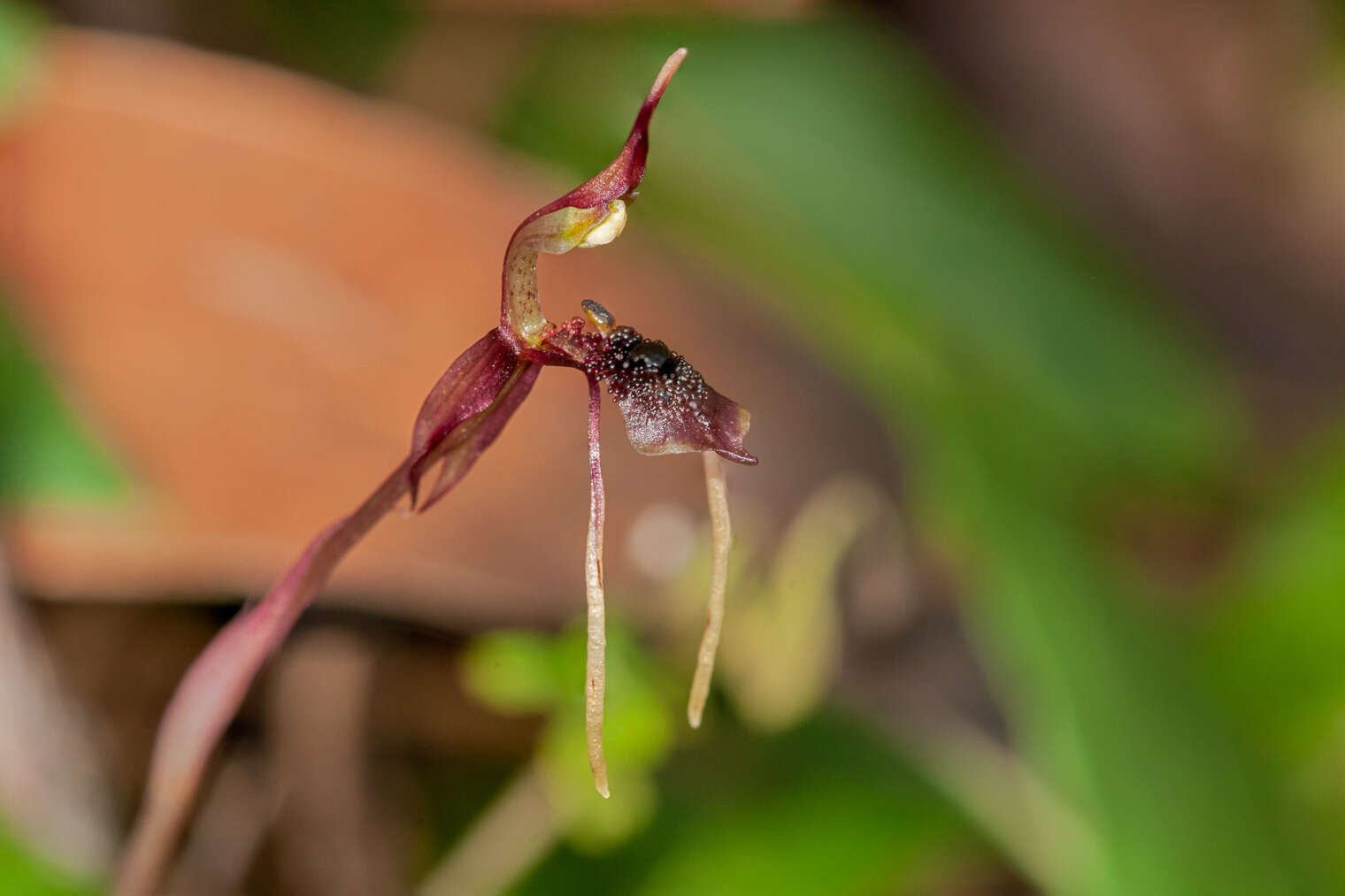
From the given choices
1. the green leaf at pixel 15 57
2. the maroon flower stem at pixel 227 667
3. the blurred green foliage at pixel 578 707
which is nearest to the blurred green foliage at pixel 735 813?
the blurred green foliage at pixel 578 707

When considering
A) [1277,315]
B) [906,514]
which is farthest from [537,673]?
[1277,315]

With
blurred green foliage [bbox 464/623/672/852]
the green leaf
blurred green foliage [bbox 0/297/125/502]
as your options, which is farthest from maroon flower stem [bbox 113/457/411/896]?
the green leaf

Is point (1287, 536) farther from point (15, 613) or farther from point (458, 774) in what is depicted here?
point (15, 613)

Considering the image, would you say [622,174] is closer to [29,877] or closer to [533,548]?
[533,548]

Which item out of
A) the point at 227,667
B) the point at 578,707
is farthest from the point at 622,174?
the point at 578,707

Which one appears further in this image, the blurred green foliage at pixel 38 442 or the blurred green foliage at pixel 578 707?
the blurred green foliage at pixel 38 442

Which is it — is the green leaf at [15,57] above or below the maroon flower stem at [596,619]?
above

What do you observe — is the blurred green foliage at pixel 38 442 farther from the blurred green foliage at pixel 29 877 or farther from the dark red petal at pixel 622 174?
the dark red petal at pixel 622 174

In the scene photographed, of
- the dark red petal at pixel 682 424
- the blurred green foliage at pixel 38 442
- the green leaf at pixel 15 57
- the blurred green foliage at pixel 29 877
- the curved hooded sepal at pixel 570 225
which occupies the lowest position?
the blurred green foliage at pixel 29 877

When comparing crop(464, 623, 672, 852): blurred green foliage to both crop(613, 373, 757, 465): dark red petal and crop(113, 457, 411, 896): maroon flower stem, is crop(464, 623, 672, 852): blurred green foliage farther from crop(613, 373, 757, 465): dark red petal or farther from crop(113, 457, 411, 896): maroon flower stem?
crop(613, 373, 757, 465): dark red petal
